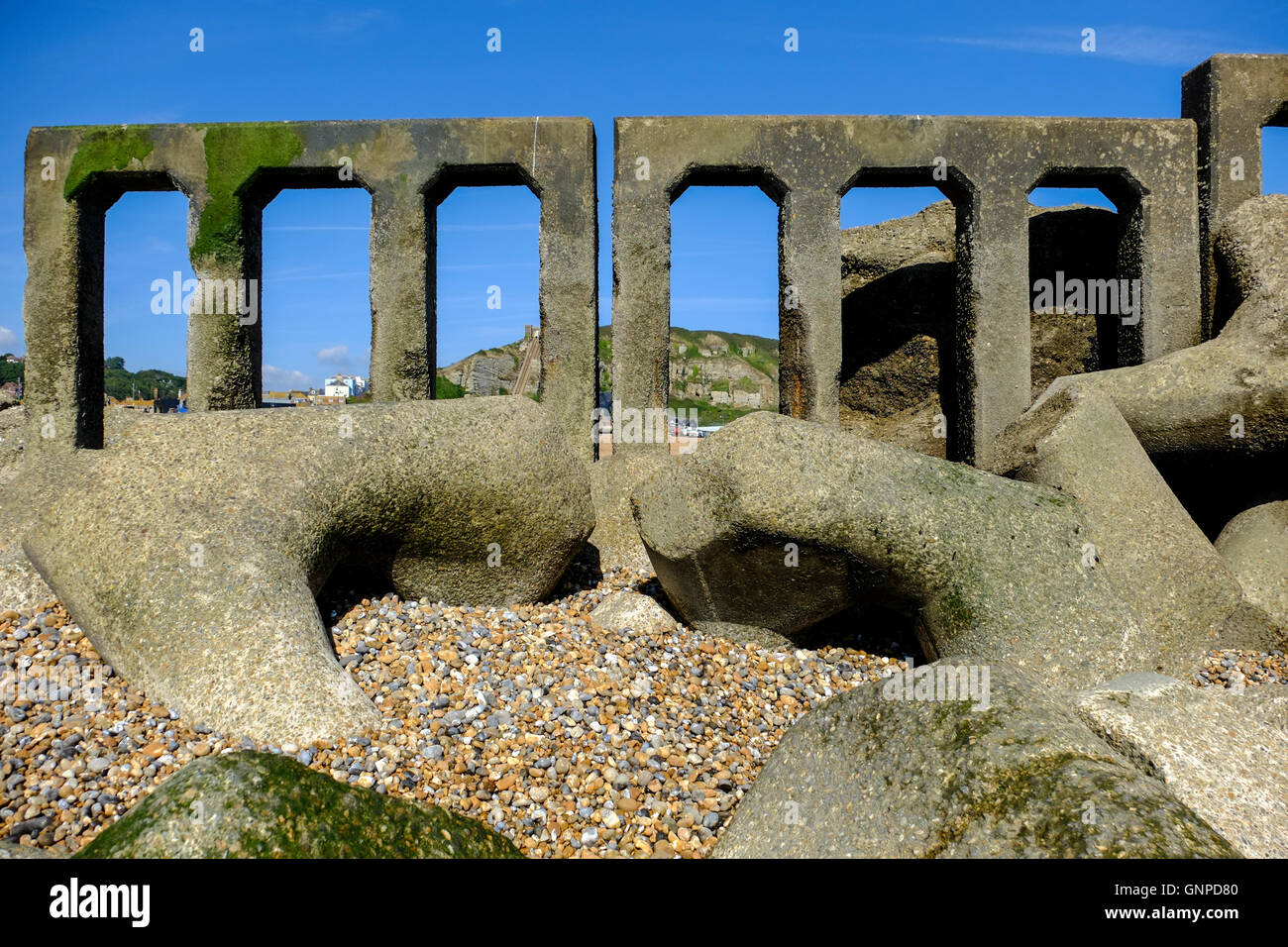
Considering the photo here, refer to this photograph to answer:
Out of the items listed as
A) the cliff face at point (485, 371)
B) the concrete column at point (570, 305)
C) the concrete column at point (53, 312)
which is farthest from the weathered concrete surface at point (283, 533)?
the cliff face at point (485, 371)

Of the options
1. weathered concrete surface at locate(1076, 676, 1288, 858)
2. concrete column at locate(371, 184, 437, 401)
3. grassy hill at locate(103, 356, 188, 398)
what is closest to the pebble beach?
weathered concrete surface at locate(1076, 676, 1288, 858)

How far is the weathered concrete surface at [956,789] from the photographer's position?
243 cm

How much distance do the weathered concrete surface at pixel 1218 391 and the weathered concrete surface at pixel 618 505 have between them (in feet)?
10.8

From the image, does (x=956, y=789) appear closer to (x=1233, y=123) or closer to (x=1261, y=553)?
(x=1261, y=553)

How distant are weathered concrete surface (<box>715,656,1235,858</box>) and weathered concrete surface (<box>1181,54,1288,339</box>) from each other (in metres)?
7.24

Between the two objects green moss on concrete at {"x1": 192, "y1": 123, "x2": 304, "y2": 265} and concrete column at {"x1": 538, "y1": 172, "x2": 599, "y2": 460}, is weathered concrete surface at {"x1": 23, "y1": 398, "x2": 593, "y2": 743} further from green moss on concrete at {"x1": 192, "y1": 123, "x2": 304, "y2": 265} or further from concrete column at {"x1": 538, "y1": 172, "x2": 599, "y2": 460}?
green moss on concrete at {"x1": 192, "y1": 123, "x2": 304, "y2": 265}

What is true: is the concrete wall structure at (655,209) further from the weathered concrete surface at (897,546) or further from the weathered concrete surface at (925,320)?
the weathered concrete surface at (897,546)

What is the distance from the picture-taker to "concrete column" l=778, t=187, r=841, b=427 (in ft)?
27.4

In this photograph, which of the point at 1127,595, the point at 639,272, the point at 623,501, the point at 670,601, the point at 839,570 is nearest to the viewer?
the point at 839,570

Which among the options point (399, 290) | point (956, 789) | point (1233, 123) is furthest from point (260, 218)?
point (1233, 123)

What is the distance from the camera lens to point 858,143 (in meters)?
8.39

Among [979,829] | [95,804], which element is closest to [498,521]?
[95,804]

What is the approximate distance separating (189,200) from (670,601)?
261 inches
